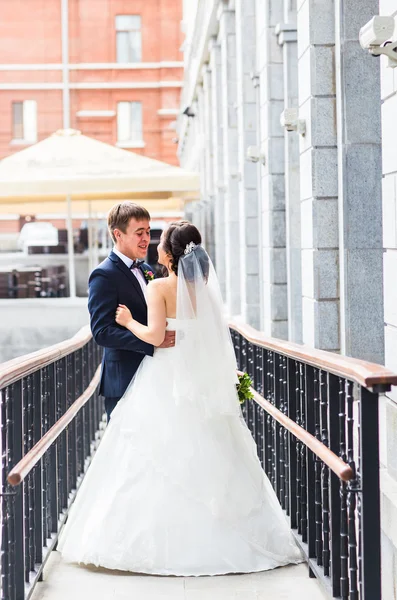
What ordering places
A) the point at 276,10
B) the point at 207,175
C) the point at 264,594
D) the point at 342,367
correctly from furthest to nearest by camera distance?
the point at 207,175 → the point at 276,10 → the point at 264,594 → the point at 342,367

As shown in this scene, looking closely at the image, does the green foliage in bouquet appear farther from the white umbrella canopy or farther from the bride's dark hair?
the white umbrella canopy

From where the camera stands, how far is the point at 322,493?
16.2 ft

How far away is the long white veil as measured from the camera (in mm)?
5562

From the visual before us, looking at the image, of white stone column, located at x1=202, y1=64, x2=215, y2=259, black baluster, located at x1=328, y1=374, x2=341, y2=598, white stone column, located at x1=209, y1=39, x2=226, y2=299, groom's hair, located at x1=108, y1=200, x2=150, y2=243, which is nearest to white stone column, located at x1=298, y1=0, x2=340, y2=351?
groom's hair, located at x1=108, y1=200, x2=150, y2=243

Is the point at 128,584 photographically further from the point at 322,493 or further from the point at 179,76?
the point at 179,76

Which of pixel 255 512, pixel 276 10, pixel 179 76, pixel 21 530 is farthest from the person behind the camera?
pixel 179 76

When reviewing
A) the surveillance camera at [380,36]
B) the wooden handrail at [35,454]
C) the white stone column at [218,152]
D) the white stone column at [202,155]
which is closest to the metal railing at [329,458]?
the wooden handrail at [35,454]

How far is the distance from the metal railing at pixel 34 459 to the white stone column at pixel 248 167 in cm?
690

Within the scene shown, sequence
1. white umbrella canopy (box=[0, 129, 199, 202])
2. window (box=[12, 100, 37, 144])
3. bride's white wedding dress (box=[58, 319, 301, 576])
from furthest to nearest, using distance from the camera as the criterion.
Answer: window (box=[12, 100, 37, 144]) → white umbrella canopy (box=[0, 129, 199, 202]) → bride's white wedding dress (box=[58, 319, 301, 576])

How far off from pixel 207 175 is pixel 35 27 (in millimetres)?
21380

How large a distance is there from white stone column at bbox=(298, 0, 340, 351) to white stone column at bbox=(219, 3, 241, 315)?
24.2 ft

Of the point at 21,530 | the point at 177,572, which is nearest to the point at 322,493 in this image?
the point at 177,572

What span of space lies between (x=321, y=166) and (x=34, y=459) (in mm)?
4676

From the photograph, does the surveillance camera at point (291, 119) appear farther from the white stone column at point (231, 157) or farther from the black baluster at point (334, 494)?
the white stone column at point (231, 157)
